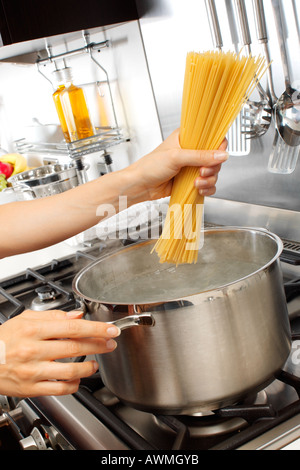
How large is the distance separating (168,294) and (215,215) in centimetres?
73

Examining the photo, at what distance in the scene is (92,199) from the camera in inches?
36.9

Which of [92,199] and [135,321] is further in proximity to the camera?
[92,199]

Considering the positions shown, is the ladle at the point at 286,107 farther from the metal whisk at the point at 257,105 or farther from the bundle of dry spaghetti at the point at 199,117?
the bundle of dry spaghetti at the point at 199,117

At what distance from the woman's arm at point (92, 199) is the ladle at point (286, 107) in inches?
12.4

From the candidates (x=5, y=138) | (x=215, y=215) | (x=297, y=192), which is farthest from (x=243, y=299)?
(x=5, y=138)

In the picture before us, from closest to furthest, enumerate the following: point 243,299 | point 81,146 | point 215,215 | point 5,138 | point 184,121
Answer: point 243,299 < point 184,121 < point 215,215 < point 81,146 < point 5,138

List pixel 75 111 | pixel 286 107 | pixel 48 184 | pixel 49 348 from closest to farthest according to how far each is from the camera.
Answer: pixel 49 348, pixel 286 107, pixel 48 184, pixel 75 111

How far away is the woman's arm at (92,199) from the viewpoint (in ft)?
2.56

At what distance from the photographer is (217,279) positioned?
2.56 feet

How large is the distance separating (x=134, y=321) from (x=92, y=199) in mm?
372

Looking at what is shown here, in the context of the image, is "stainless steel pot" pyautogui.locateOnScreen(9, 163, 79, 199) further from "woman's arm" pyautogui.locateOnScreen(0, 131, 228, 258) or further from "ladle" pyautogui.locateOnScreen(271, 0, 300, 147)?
"ladle" pyautogui.locateOnScreen(271, 0, 300, 147)

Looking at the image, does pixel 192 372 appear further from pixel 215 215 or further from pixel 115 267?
pixel 215 215

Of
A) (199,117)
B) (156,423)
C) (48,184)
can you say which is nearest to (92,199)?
(199,117)

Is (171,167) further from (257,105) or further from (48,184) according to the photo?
(48,184)
